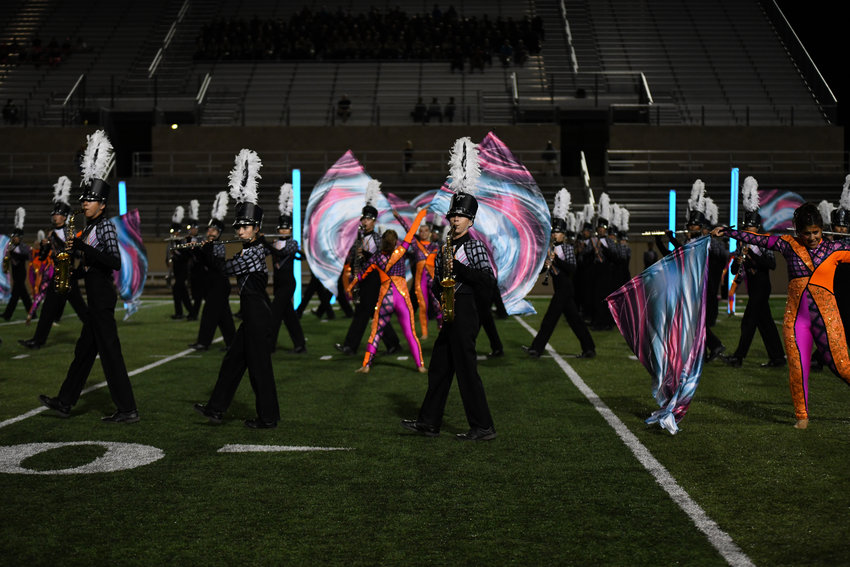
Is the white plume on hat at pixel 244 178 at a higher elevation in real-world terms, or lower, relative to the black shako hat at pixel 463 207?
higher

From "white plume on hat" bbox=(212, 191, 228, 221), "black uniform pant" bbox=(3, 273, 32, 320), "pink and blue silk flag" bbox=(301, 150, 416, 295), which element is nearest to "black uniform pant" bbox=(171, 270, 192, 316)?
"black uniform pant" bbox=(3, 273, 32, 320)

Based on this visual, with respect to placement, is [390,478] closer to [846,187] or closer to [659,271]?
[659,271]

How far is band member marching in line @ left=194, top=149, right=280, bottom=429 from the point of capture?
22.3 ft

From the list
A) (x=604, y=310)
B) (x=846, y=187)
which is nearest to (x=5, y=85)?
(x=604, y=310)

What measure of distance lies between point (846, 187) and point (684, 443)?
16.4ft

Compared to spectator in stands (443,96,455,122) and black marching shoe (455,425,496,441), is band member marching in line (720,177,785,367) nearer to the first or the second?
black marching shoe (455,425,496,441)

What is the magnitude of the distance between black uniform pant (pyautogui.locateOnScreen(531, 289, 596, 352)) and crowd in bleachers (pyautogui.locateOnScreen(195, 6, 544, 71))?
1035 inches

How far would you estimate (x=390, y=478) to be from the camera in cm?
544

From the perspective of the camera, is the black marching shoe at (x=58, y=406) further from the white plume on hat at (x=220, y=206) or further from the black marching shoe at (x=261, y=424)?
the white plume on hat at (x=220, y=206)

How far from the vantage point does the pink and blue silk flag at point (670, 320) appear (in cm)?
680

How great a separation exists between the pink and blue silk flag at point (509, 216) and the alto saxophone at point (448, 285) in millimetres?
4552

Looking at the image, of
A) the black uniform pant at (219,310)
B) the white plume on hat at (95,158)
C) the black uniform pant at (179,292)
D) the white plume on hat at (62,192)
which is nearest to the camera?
the white plume on hat at (95,158)

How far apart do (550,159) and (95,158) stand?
80.3ft

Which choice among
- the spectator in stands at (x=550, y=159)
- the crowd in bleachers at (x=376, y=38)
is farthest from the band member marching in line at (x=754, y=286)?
the crowd in bleachers at (x=376, y=38)
